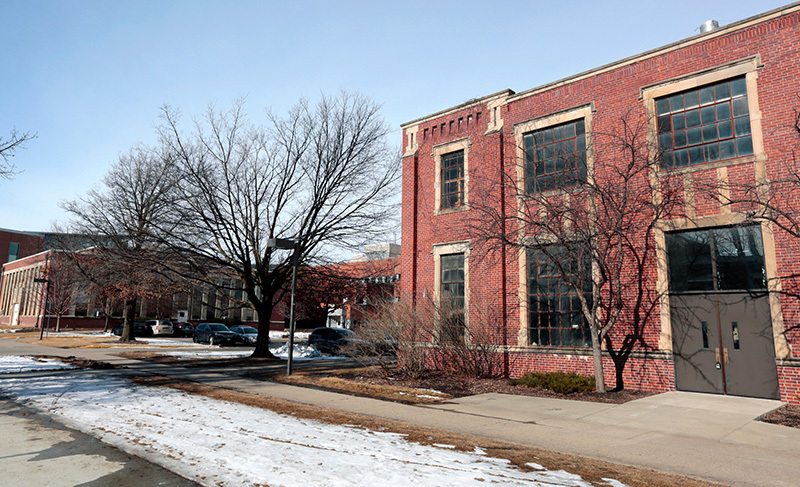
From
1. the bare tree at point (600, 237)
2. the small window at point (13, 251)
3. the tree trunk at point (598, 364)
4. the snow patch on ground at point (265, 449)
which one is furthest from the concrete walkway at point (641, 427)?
the small window at point (13, 251)

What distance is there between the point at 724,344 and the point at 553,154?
23.0 ft

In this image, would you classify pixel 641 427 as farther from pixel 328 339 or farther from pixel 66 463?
pixel 328 339

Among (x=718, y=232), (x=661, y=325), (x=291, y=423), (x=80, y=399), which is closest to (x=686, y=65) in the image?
(x=718, y=232)

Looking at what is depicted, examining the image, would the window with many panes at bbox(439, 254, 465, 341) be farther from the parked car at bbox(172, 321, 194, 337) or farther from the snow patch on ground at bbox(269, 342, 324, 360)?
the parked car at bbox(172, 321, 194, 337)

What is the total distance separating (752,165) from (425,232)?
32.8ft

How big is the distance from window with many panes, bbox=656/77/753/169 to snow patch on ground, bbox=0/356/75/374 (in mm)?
19791

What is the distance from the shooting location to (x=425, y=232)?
1823cm

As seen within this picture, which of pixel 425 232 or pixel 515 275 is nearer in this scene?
pixel 515 275

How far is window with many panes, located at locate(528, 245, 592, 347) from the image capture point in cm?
→ 1422

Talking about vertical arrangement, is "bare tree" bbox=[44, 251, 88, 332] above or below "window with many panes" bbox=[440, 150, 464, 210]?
below

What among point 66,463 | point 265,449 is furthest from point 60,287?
point 265,449

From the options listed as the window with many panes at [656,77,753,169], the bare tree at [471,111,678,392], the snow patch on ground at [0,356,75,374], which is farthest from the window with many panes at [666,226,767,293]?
the snow patch on ground at [0,356,75,374]

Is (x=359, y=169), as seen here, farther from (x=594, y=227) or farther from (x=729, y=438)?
(x=729, y=438)

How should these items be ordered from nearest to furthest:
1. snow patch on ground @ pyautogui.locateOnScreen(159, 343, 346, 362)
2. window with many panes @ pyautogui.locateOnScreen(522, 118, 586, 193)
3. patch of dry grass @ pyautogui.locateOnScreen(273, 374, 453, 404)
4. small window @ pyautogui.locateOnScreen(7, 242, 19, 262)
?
patch of dry grass @ pyautogui.locateOnScreen(273, 374, 453, 404), window with many panes @ pyautogui.locateOnScreen(522, 118, 586, 193), snow patch on ground @ pyautogui.locateOnScreen(159, 343, 346, 362), small window @ pyautogui.locateOnScreen(7, 242, 19, 262)
